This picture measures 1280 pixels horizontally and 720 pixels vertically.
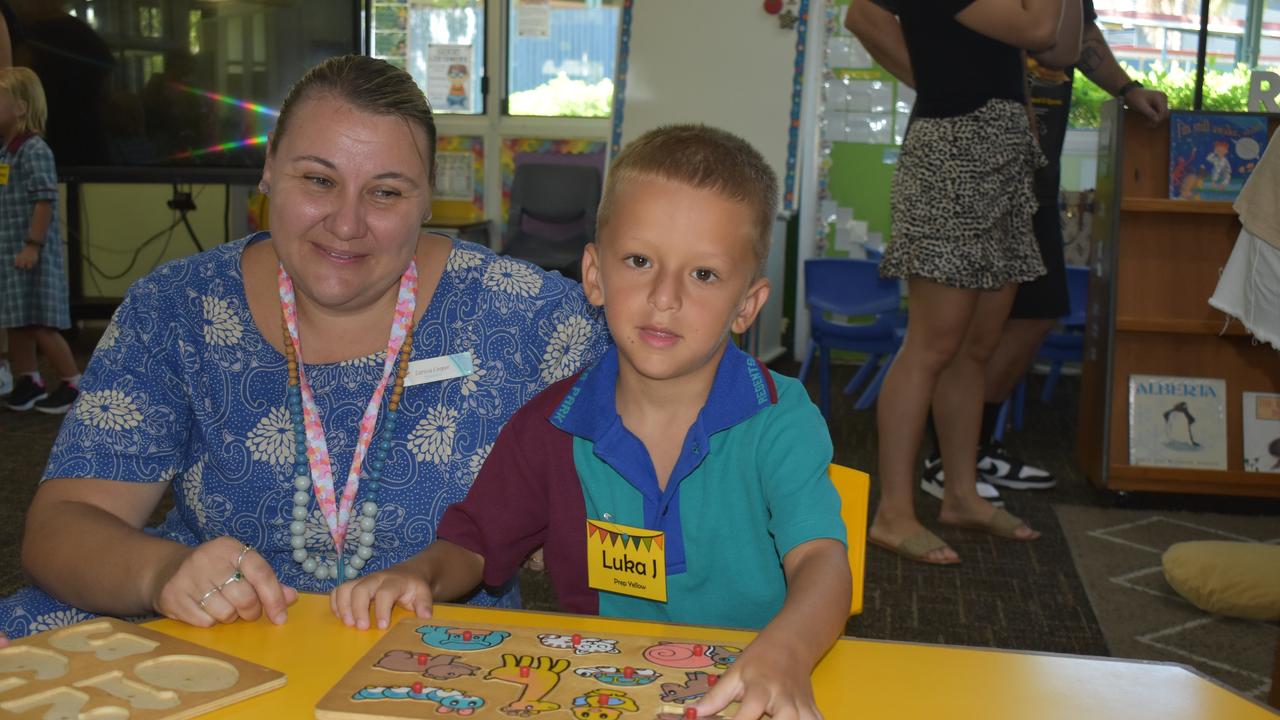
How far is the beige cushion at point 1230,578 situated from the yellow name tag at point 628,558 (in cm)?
210

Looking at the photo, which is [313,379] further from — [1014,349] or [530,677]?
[1014,349]

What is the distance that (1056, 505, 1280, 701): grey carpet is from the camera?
257 cm

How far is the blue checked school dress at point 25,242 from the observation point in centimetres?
493

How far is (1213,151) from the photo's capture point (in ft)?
12.3

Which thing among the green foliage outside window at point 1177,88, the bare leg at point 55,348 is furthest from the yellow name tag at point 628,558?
the green foliage outside window at point 1177,88

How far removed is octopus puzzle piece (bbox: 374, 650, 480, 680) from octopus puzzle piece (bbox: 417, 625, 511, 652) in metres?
0.02

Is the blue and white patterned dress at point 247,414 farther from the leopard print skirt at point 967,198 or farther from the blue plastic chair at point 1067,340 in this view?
the blue plastic chair at point 1067,340

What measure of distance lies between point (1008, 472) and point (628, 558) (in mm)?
3100

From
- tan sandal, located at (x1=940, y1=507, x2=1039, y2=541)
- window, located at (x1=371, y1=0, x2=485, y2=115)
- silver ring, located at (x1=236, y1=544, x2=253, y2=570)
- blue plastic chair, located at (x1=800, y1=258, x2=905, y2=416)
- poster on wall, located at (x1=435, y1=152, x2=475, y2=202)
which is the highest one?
window, located at (x1=371, y1=0, x2=485, y2=115)

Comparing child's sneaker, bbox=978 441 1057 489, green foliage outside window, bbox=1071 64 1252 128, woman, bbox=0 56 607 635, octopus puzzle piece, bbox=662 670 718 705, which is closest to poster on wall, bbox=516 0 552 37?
green foliage outside window, bbox=1071 64 1252 128

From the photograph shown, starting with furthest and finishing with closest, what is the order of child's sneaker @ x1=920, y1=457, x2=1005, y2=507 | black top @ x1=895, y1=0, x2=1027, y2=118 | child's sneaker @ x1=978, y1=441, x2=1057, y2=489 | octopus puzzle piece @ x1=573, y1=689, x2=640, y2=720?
child's sneaker @ x1=978, y1=441, x2=1057, y2=489
child's sneaker @ x1=920, y1=457, x2=1005, y2=507
black top @ x1=895, y1=0, x2=1027, y2=118
octopus puzzle piece @ x1=573, y1=689, x2=640, y2=720

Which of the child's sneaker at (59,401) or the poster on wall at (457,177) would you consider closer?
the child's sneaker at (59,401)

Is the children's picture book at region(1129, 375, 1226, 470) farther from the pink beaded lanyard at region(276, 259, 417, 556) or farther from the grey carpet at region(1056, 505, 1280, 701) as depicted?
the pink beaded lanyard at region(276, 259, 417, 556)

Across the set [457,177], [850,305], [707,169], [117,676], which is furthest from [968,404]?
[457,177]
